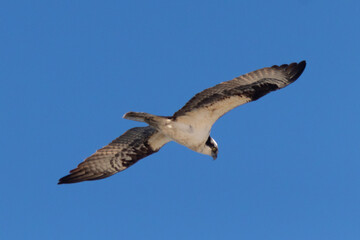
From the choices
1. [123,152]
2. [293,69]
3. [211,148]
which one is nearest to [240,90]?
[293,69]

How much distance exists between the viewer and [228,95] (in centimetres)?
1042

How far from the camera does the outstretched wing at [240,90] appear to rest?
10.3 metres

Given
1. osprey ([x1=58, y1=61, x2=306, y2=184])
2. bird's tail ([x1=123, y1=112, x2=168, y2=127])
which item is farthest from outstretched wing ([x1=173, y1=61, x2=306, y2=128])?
bird's tail ([x1=123, y1=112, x2=168, y2=127])

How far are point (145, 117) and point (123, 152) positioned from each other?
186cm

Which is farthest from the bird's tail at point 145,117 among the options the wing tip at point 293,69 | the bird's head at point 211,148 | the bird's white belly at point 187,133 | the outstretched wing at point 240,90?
the wing tip at point 293,69

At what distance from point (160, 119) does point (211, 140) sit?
Result: 51.3 inches

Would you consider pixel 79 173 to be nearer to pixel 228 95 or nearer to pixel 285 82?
pixel 228 95

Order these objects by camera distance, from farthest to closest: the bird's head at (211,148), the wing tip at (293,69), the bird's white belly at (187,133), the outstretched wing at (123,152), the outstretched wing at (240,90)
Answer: the outstretched wing at (123,152)
the bird's head at (211,148)
the bird's white belly at (187,133)
the wing tip at (293,69)
the outstretched wing at (240,90)

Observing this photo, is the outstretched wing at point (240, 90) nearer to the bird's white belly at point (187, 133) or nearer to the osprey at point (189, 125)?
the osprey at point (189, 125)

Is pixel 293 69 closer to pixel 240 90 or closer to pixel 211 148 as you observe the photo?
pixel 240 90

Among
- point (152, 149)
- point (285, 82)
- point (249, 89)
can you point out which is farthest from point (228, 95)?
point (152, 149)

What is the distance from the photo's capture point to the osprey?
1041 centimetres

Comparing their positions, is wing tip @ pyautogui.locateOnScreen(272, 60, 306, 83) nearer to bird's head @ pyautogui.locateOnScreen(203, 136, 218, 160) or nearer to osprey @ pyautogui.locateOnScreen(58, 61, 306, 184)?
osprey @ pyautogui.locateOnScreen(58, 61, 306, 184)

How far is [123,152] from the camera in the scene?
12438 millimetres
